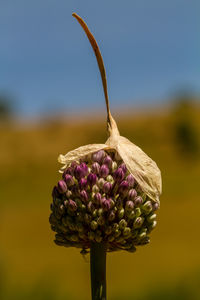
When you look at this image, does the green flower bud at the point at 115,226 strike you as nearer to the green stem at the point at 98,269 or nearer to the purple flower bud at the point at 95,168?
the green stem at the point at 98,269

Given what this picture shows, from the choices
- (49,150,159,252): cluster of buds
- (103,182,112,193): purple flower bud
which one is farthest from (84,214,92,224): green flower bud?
(103,182,112,193): purple flower bud

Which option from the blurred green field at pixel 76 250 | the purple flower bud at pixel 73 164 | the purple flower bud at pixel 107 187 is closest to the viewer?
the purple flower bud at pixel 107 187

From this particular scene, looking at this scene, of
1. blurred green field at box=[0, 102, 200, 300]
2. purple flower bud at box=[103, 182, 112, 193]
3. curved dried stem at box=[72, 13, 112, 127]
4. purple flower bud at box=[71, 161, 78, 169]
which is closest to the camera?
curved dried stem at box=[72, 13, 112, 127]

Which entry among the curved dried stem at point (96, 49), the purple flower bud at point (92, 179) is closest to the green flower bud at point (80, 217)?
the purple flower bud at point (92, 179)

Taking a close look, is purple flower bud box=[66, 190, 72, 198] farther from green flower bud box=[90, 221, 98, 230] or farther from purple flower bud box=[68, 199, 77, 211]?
green flower bud box=[90, 221, 98, 230]
